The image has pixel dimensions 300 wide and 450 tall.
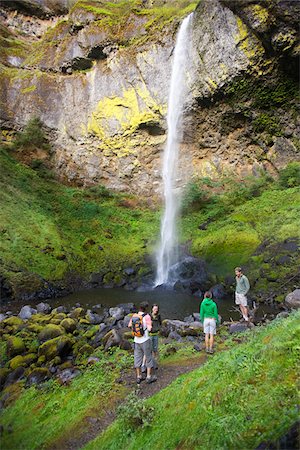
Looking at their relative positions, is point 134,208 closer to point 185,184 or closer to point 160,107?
point 185,184

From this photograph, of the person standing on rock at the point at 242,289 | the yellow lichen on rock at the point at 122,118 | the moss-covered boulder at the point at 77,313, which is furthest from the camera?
the yellow lichen on rock at the point at 122,118

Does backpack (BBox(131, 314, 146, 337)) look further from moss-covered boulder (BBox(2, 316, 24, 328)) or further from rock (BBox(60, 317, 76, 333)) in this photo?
moss-covered boulder (BBox(2, 316, 24, 328))

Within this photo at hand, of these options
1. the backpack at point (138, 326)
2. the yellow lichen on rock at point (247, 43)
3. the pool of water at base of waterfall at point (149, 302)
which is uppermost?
the yellow lichen on rock at point (247, 43)

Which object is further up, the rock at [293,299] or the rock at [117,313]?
the rock at [293,299]

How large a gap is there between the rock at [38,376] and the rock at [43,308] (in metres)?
5.74

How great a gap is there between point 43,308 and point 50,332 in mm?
4170

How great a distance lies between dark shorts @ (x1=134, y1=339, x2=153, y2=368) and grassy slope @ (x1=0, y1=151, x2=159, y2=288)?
1158cm

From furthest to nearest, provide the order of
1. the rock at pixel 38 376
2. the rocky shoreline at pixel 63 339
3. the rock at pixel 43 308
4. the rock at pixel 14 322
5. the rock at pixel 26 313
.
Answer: the rock at pixel 43 308, the rock at pixel 26 313, the rock at pixel 14 322, the rocky shoreline at pixel 63 339, the rock at pixel 38 376

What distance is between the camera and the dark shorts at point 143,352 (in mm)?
6551

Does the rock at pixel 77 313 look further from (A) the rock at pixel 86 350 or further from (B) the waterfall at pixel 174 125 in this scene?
(B) the waterfall at pixel 174 125

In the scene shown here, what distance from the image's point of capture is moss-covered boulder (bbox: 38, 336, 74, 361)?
8.49m

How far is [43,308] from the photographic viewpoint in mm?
13664

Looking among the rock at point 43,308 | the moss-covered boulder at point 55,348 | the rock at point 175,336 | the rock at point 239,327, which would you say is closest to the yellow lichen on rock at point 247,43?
the rock at point 239,327

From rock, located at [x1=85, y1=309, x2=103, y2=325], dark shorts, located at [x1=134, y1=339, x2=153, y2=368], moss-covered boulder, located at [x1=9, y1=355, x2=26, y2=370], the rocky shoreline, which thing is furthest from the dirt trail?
rock, located at [x1=85, y1=309, x2=103, y2=325]
